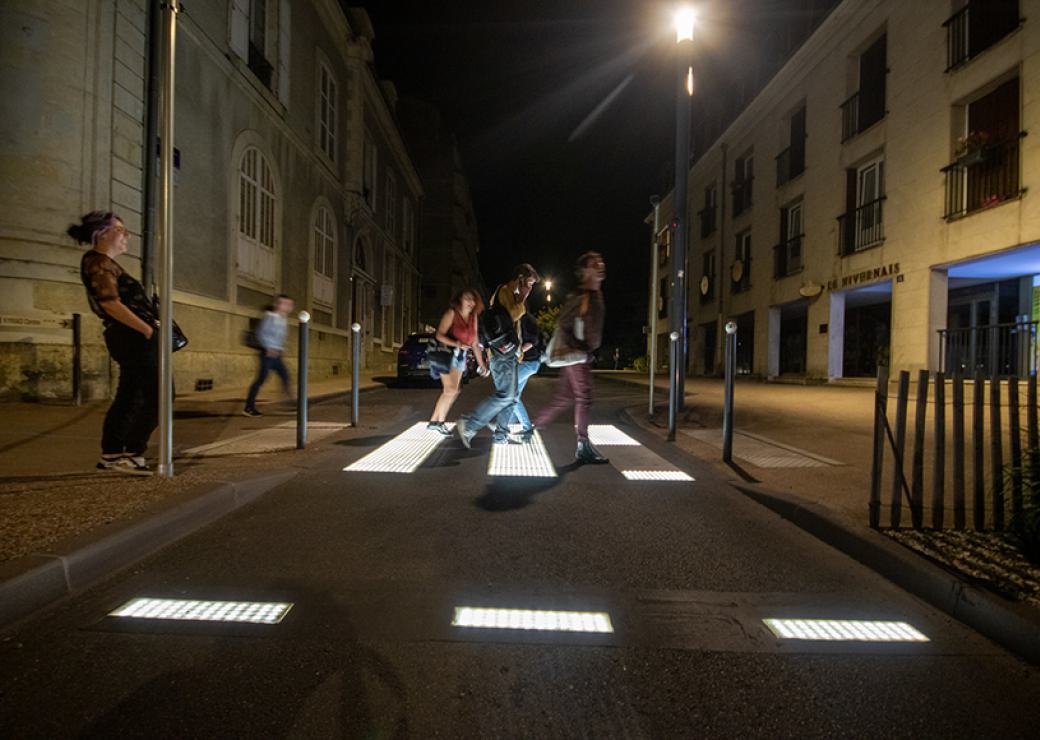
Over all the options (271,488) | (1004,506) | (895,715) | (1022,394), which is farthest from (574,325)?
(1022,394)

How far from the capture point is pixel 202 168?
12.2 metres

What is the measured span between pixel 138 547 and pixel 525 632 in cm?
212

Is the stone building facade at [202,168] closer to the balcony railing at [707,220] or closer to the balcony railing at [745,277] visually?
the balcony railing at [745,277]

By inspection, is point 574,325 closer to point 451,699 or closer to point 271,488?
point 271,488

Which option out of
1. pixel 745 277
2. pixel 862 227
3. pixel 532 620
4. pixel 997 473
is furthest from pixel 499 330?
pixel 745 277

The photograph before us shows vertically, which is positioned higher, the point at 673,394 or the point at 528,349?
the point at 528,349

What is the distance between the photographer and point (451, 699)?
6.21 ft

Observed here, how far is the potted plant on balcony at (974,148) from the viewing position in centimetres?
1164

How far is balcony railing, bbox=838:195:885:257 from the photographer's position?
15367 millimetres

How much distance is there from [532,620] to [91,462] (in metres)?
4.23

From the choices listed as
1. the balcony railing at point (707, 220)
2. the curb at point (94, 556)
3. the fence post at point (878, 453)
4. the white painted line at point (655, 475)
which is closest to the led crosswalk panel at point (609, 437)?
the white painted line at point (655, 475)

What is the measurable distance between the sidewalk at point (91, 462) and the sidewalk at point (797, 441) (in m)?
4.19

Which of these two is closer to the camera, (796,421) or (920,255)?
(796,421)

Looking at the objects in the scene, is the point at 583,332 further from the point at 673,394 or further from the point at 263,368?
the point at 263,368
